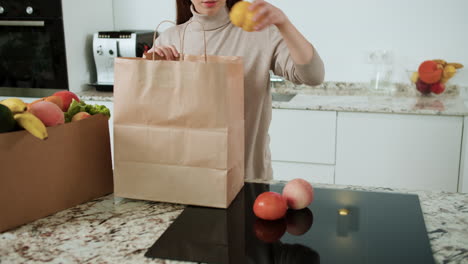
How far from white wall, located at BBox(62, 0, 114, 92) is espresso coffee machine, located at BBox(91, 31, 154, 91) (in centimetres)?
9

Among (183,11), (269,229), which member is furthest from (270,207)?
(183,11)

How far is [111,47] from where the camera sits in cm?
275

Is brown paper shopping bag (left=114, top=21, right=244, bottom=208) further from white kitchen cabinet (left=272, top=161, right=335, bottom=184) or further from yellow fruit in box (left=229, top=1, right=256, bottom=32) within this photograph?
white kitchen cabinet (left=272, top=161, right=335, bottom=184)

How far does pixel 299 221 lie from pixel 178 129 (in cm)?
32

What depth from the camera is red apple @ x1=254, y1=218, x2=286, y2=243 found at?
898mm

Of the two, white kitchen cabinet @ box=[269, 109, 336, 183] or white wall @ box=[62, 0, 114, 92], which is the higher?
white wall @ box=[62, 0, 114, 92]

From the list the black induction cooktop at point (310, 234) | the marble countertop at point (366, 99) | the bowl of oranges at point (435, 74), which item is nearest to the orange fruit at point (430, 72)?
the bowl of oranges at point (435, 74)

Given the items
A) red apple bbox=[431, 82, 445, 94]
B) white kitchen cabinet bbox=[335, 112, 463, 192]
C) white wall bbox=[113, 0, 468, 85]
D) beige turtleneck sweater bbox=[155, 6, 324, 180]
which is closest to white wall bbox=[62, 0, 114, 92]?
white wall bbox=[113, 0, 468, 85]

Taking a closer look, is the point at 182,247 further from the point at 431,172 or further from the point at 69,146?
the point at 431,172

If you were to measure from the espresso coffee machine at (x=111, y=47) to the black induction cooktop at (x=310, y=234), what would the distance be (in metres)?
1.85

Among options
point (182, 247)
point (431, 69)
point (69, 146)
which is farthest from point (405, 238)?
point (431, 69)

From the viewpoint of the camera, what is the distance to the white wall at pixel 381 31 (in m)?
2.72

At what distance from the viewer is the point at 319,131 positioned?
95.8 inches

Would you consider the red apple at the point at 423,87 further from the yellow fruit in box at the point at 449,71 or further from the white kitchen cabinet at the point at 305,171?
the white kitchen cabinet at the point at 305,171
